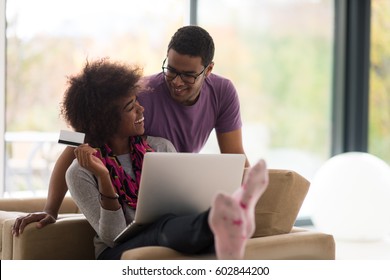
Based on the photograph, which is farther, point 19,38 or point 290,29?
point 290,29

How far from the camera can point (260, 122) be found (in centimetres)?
600

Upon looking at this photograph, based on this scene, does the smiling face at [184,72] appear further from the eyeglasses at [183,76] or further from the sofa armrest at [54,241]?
the sofa armrest at [54,241]

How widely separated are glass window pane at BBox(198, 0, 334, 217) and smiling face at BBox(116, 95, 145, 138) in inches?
108

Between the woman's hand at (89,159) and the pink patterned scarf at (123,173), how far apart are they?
19 centimetres

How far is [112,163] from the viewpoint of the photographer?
2.89 meters

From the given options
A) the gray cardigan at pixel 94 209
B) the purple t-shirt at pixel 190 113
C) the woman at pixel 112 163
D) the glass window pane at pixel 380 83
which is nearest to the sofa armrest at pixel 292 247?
the woman at pixel 112 163

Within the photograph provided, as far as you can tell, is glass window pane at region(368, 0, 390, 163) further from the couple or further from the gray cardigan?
the gray cardigan

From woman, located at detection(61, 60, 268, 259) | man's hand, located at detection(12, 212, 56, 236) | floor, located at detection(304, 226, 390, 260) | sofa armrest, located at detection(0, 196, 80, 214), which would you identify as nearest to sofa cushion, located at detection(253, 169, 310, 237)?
woman, located at detection(61, 60, 268, 259)

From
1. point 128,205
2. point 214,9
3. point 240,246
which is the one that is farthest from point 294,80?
point 240,246

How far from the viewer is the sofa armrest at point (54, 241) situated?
277 cm

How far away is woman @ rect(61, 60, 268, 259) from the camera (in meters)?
2.50

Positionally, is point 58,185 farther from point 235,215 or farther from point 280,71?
point 280,71
